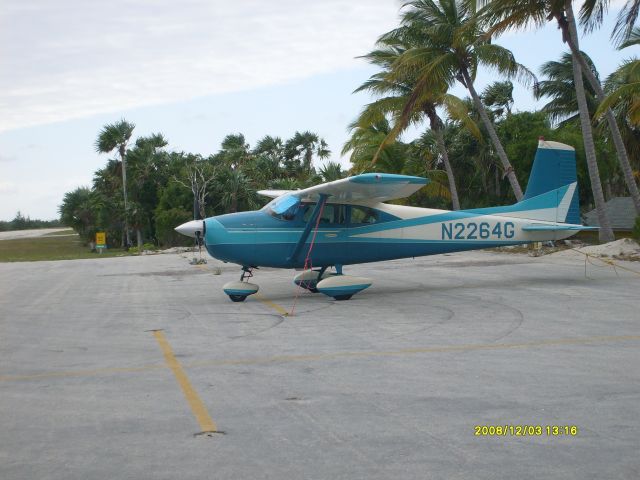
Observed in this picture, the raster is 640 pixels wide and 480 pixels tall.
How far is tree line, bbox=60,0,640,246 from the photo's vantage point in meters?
23.3

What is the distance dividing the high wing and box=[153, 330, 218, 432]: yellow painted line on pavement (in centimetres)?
467

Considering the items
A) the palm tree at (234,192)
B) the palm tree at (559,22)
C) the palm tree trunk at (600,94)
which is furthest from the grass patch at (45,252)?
the palm tree trunk at (600,94)

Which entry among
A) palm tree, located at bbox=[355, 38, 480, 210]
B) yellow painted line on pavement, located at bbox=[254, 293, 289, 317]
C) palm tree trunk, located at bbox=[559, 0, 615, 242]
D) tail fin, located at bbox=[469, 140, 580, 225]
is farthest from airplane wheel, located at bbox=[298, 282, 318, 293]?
palm tree, located at bbox=[355, 38, 480, 210]

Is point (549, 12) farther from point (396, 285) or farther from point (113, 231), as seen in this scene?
point (113, 231)

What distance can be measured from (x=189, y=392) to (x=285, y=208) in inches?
308

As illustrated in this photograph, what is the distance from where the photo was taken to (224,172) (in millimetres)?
48969

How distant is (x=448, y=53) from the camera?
28516 mm

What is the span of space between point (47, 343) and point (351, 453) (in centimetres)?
636

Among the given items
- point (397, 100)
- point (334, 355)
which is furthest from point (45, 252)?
point (334, 355)

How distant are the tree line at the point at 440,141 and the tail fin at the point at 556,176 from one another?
439cm

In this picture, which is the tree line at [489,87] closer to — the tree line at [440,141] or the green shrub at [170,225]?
the tree line at [440,141]

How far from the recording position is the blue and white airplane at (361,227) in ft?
44.4

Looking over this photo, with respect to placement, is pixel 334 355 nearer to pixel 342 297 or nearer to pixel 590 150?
pixel 342 297

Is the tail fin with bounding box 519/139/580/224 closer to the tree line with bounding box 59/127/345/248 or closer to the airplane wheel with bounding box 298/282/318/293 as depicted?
the airplane wheel with bounding box 298/282/318/293
